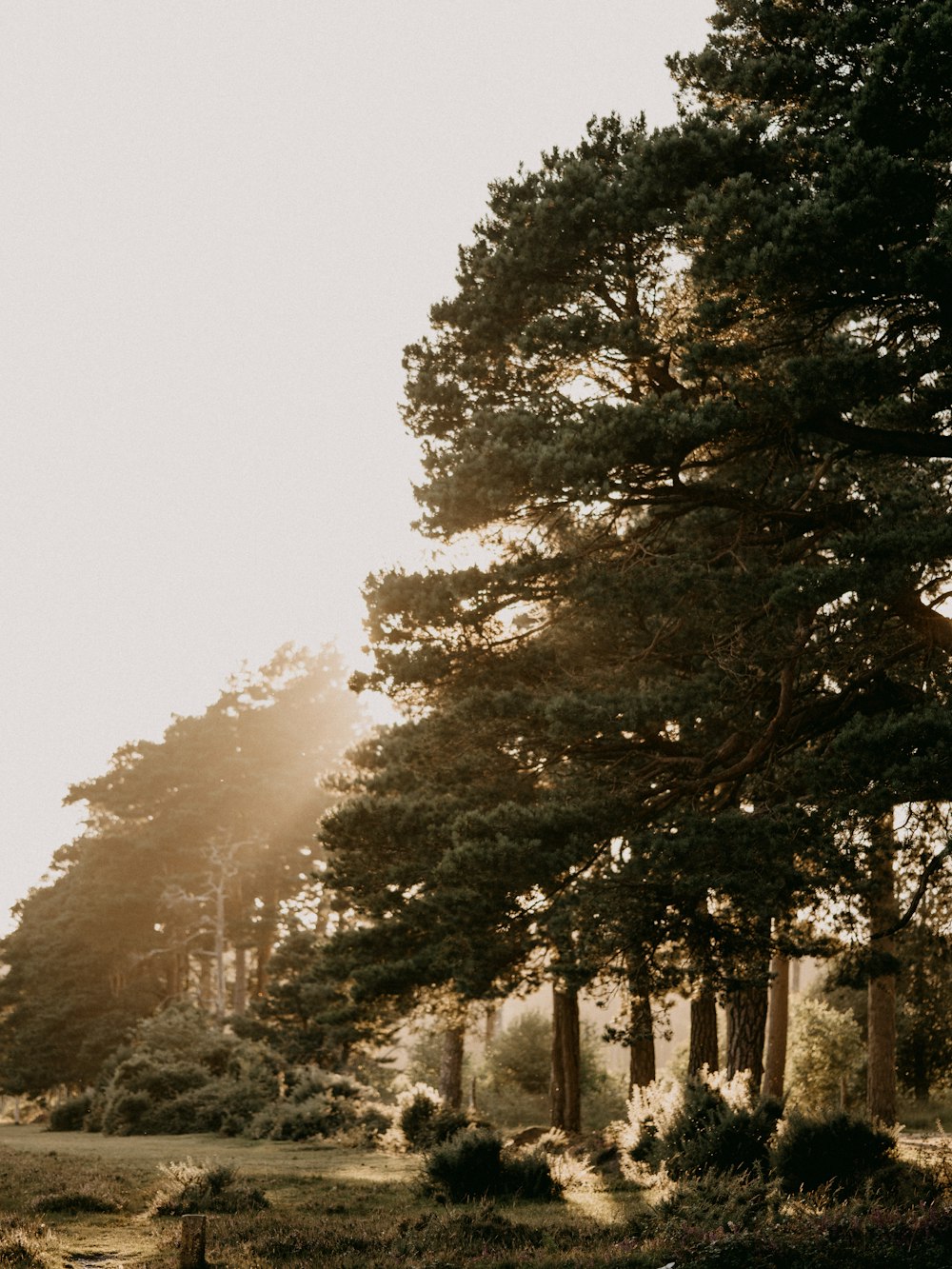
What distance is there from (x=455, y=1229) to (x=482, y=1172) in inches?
133

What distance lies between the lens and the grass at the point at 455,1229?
8344 millimetres

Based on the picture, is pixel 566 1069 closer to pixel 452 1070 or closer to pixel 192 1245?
pixel 452 1070

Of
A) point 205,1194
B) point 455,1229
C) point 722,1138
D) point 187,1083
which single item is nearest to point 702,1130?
point 722,1138

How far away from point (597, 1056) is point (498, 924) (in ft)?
93.4

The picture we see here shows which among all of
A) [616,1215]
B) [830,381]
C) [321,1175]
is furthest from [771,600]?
Answer: [321,1175]

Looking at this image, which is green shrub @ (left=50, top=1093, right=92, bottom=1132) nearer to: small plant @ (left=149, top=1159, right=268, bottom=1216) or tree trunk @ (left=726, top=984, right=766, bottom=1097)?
small plant @ (left=149, top=1159, right=268, bottom=1216)

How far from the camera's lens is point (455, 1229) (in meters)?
10.5

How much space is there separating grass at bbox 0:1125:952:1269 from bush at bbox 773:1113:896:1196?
135cm

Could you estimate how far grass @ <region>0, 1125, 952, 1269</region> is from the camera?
27.4 ft

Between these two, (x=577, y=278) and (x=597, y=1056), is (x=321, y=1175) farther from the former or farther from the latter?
(x=597, y=1056)

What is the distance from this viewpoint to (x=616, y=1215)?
11.5 meters

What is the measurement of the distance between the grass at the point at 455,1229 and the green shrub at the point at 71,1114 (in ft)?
63.1

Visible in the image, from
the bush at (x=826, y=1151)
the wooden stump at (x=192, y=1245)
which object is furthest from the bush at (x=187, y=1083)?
the wooden stump at (x=192, y=1245)

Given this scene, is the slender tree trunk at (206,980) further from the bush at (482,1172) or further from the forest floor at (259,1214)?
the bush at (482,1172)
